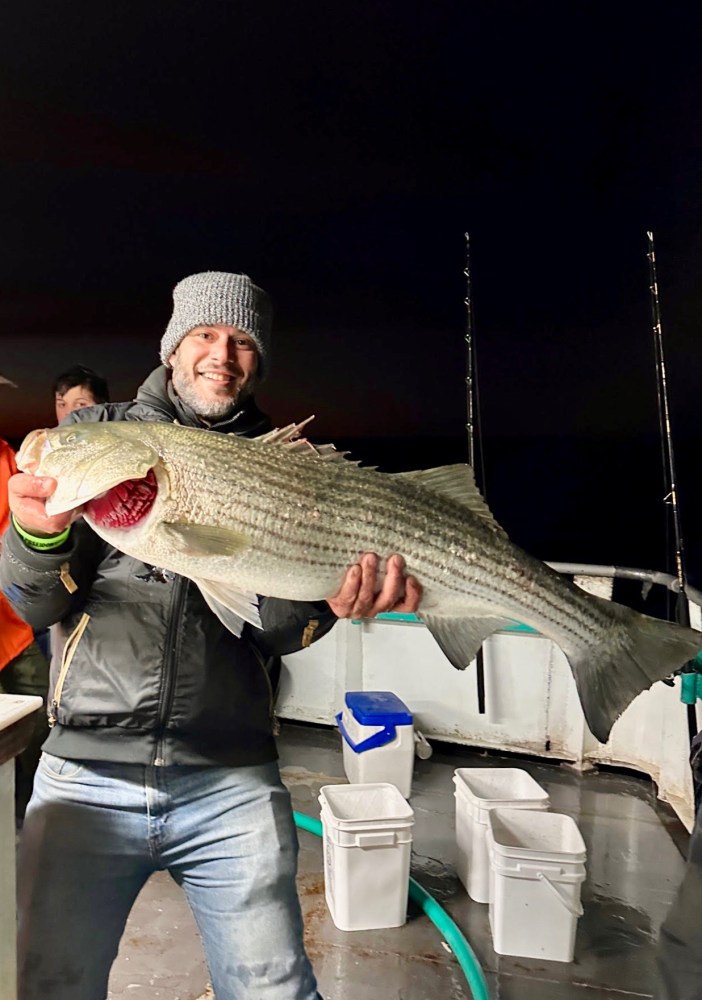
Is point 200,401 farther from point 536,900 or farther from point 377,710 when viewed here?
point 377,710

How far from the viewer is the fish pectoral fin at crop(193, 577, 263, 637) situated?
1.55 meters

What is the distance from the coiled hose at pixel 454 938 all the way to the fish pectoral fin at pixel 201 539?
216 centimetres

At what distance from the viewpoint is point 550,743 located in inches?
197

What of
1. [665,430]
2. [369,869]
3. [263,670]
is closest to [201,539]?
[263,670]

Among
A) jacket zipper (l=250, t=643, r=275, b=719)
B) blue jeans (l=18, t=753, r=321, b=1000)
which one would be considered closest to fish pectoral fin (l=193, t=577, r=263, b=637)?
jacket zipper (l=250, t=643, r=275, b=719)

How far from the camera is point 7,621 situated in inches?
118

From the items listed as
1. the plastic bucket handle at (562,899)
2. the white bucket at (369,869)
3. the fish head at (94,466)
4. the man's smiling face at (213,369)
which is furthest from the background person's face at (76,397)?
the plastic bucket handle at (562,899)

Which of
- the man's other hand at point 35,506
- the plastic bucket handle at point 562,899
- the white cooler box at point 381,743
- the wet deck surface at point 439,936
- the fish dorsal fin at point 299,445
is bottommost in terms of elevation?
the wet deck surface at point 439,936

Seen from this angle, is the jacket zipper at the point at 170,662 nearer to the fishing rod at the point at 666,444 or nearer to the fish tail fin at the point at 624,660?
the fish tail fin at the point at 624,660

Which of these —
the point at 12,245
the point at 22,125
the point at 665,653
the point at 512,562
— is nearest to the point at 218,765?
the point at 512,562

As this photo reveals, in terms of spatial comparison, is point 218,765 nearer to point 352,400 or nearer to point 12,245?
point 12,245

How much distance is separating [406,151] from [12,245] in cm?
1046

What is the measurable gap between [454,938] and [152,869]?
5.70 ft

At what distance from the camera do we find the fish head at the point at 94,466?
4.86 feet
